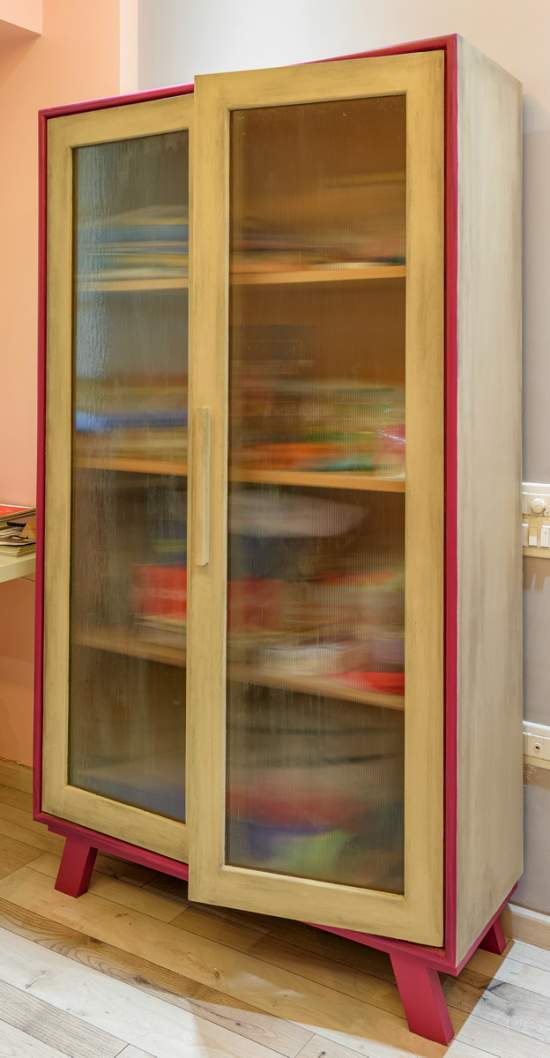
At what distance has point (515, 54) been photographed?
1825 mm

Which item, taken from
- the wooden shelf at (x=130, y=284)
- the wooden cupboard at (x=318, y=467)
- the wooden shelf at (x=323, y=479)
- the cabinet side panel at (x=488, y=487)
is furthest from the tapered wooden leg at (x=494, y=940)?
the wooden shelf at (x=130, y=284)

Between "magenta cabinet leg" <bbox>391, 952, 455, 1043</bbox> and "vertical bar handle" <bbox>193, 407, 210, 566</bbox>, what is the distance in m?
0.83

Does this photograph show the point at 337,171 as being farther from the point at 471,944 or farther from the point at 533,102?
the point at 471,944

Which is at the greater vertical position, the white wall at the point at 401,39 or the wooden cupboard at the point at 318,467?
the white wall at the point at 401,39

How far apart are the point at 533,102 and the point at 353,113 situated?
0.43 m

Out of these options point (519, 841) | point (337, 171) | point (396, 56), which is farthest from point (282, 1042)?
point (396, 56)

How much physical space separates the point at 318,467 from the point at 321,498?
0.06 metres

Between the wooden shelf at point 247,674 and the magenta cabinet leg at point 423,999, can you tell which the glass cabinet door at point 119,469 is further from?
the magenta cabinet leg at point 423,999

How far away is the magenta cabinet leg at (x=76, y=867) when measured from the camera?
6.97 feet

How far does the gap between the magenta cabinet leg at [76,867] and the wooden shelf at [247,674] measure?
47 cm

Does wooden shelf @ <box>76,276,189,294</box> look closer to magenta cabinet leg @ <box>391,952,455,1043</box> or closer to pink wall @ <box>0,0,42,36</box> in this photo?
pink wall @ <box>0,0,42,36</box>

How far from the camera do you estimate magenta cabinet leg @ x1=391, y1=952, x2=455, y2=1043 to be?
1.69 metres

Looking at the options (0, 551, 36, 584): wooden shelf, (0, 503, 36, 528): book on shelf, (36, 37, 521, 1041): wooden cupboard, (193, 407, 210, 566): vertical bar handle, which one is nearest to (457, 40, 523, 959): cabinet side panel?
(36, 37, 521, 1041): wooden cupboard

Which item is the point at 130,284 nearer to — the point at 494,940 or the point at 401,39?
the point at 401,39
